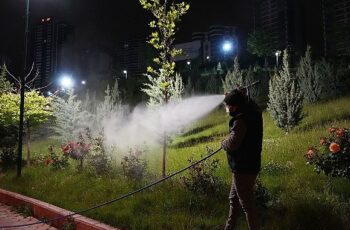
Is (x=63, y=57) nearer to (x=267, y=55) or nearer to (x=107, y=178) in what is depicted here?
(x=267, y=55)

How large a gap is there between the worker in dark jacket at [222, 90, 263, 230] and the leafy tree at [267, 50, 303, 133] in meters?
10.4

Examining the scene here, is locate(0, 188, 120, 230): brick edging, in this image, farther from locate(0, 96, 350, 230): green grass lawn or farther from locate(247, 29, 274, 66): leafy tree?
locate(247, 29, 274, 66): leafy tree

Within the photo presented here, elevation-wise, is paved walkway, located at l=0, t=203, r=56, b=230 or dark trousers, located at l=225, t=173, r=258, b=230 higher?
dark trousers, located at l=225, t=173, r=258, b=230

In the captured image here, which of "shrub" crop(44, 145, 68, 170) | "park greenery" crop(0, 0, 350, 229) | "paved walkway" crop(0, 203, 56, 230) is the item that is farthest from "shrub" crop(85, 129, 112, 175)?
"paved walkway" crop(0, 203, 56, 230)

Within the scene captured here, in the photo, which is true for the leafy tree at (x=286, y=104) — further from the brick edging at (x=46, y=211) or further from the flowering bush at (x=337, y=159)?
the brick edging at (x=46, y=211)

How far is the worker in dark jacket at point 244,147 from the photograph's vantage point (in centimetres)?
464

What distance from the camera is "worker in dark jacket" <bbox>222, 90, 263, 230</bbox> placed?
4641 mm

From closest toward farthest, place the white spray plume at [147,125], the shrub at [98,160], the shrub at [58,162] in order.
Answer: the shrub at [98,160] → the shrub at [58,162] → the white spray plume at [147,125]

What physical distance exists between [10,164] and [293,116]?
11.7 meters

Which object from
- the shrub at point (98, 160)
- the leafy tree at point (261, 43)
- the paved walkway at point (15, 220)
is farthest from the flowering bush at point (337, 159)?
the leafy tree at point (261, 43)

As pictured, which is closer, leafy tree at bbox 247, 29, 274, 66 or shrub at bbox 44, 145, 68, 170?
shrub at bbox 44, 145, 68, 170

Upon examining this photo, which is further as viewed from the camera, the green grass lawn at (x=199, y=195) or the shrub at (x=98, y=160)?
the shrub at (x=98, y=160)

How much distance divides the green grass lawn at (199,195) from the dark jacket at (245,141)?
4.22ft

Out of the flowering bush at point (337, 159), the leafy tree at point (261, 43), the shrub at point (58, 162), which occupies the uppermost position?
the leafy tree at point (261, 43)
